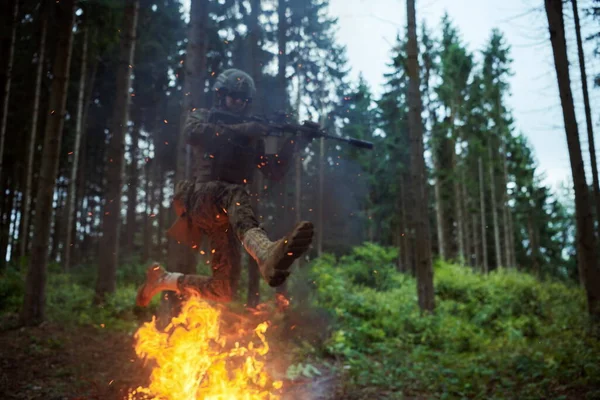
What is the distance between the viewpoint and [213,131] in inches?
191

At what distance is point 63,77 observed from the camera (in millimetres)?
9602

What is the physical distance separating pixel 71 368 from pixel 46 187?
387cm

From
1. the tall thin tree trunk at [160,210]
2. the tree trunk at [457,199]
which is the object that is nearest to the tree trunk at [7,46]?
the tall thin tree trunk at [160,210]

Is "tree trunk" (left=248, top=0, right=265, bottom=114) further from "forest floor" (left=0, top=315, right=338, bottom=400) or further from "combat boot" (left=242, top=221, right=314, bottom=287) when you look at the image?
"combat boot" (left=242, top=221, right=314, bottom=287)

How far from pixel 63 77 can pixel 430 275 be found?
9869mm

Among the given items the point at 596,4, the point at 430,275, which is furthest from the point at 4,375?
the point at 596,4

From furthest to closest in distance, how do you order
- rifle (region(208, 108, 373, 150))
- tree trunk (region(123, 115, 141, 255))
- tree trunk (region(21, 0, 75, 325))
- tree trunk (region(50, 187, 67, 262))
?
1. tree trunk (region(50, 187, 67, 262))
2. tree trunk (region(123, 115, 141, 255))
3. tree trunk (region(21, 0, 75, 325))
4. rifle (region(208, 108, 373, 150))

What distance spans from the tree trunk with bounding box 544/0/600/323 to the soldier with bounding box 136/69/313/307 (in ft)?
23.9

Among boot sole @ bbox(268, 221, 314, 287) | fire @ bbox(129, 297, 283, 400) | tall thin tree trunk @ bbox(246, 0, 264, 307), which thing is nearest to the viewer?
boot sole @ bbox(268, 221, 314, 287)

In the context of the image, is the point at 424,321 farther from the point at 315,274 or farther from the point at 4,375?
the point at 4,375

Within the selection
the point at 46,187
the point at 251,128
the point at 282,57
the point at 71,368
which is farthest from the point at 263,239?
the point at 282,57

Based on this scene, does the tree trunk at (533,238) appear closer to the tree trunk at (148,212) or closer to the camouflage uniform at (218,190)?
the tree trunk at (148,212)

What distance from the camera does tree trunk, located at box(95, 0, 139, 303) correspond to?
11.7m

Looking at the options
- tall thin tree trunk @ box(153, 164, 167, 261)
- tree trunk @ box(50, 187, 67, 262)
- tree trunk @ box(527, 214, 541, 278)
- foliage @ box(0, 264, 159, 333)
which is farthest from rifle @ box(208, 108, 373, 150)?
tree trunk @ box(527, 214, 541, 278)
